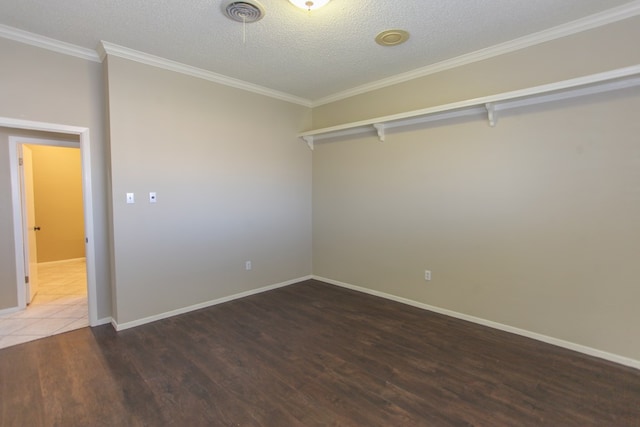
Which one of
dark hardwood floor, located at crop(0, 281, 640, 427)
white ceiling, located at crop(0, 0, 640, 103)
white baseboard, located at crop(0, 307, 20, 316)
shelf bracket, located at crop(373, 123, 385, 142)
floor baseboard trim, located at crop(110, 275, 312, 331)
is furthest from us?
shelf bracket, located at crop(373, 123, 385, 142)

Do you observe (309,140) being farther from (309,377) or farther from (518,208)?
(309,377)

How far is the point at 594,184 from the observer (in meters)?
2.62

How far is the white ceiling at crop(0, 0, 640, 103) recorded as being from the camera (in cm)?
237

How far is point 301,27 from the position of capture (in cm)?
266

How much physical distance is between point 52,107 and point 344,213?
3.44 m

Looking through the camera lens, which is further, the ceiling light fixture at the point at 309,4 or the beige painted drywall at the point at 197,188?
the beige painted drywall at the point at 197,188

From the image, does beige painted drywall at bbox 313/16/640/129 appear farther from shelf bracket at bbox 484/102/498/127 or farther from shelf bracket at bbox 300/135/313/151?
shelf bracket at bbox 300/135/313/151

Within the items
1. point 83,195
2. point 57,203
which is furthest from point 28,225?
point 57,203

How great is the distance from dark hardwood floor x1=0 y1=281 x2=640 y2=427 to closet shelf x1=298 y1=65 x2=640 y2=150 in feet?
7.22

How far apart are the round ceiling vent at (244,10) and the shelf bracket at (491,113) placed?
7.14 feet

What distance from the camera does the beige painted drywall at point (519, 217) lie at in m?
2.53

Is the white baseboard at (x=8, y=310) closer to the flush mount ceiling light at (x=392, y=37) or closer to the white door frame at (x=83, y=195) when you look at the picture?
the white door frame at (x=83, y=195)

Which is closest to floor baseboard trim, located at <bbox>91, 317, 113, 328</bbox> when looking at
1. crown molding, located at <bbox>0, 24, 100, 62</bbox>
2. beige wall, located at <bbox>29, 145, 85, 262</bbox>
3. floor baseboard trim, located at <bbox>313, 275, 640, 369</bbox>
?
crown molding, located at <bbox>0, 24, 100, 62</bbox>

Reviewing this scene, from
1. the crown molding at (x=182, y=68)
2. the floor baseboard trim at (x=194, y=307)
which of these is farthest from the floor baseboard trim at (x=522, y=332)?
the crown molding at (x=182, y=68)
